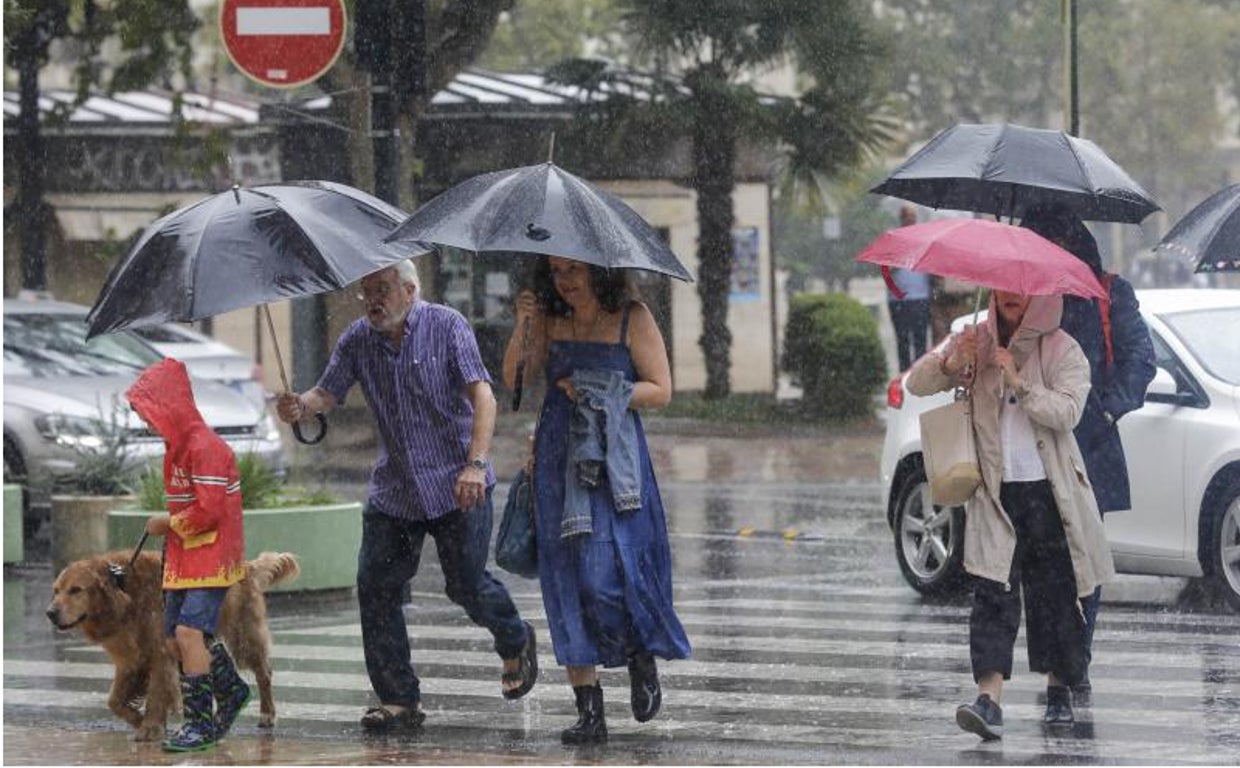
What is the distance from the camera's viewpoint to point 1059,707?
880cm

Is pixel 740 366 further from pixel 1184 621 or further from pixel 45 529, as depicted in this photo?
pixel 1184 621

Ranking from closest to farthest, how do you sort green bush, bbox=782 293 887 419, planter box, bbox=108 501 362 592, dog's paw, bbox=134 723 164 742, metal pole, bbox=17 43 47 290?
1. dog's paw, bbox=134 723 164 742
2. planter box, bbox=108 501 362 592
3. metal pole, bbox=17 43 47 290
4. green bush, bbox=782 293 887 419

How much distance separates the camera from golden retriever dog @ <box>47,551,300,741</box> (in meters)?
8.74

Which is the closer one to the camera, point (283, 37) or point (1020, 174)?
point (1020, 174)

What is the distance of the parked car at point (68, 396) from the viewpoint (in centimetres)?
1666

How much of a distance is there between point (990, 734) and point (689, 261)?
27.1 meters

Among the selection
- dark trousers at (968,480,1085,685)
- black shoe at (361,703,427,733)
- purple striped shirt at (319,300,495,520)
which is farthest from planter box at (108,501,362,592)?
dark trousers at (968,480,1085,685)

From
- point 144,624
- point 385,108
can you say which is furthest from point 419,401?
point 385,108

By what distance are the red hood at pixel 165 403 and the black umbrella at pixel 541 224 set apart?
2.93ft

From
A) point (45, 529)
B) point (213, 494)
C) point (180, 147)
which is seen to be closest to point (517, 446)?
point (180, 147)

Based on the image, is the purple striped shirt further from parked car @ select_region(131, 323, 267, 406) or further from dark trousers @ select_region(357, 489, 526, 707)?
parked car @ select_region(131, 323, 267, 406)

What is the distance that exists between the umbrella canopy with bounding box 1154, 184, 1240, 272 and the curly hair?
253 centimetres

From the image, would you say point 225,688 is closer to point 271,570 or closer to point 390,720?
point 271,570

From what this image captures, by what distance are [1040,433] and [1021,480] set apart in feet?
0.56
